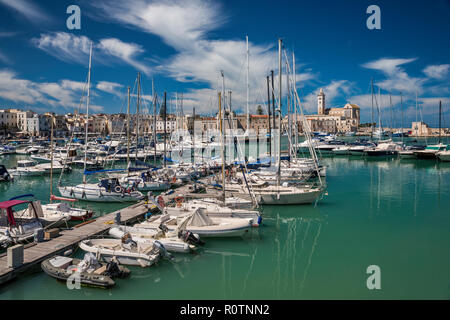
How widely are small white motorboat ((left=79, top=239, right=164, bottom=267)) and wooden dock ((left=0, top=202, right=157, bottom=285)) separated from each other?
97 centimetres

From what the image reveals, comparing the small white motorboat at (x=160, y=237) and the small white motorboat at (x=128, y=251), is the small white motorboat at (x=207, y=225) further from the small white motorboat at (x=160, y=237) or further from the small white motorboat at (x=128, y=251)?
the small white motorboat at (x=128, y=251)

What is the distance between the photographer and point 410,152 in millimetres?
56281

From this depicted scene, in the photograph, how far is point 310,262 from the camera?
13.1 metres

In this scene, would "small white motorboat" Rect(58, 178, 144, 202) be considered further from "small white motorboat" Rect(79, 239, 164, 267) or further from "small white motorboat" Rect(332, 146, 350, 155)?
A: "small white motorboat" Rect(332, 146, 350, 155)

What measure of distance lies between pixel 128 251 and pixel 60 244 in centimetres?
326

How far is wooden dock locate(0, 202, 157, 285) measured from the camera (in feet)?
36.5

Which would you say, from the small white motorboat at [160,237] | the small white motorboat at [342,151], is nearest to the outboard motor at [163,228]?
the small white motorboat at [160,237]

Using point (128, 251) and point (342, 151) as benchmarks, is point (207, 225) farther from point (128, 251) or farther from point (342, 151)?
point (342, 151)

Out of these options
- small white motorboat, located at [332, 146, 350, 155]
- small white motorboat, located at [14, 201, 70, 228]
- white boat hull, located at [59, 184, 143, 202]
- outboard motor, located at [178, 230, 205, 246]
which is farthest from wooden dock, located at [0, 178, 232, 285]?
small white motorboat, located at [332, 146, 350, 155]

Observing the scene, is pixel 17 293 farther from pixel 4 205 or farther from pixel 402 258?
pixel 402 258

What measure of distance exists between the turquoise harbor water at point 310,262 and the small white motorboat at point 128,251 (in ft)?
1.36

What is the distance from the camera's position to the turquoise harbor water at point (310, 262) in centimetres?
1060
